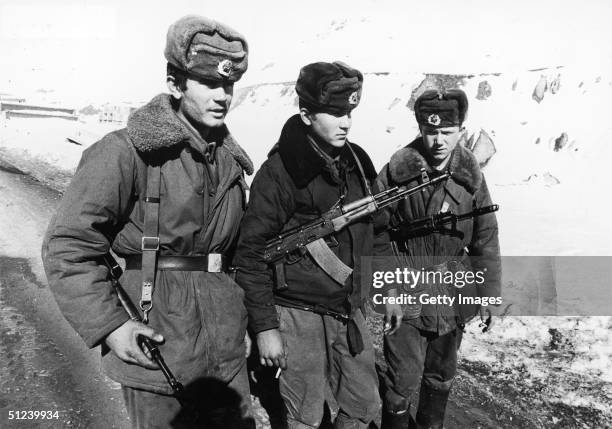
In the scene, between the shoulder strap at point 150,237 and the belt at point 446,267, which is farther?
the belt at point 446,267

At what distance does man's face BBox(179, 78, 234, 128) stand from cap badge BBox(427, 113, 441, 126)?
141 centimetres

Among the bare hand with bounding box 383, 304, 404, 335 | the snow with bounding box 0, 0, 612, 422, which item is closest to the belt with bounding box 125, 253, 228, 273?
the bare hand with bounding box 383, 304, 404, 335

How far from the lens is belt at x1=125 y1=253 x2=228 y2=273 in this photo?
1.98 m

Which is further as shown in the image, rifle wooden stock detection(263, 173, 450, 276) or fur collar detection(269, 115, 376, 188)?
rifle wooden stock detection(263, 173, 450, 276)

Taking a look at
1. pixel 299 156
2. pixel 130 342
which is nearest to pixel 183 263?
pixel 130 342

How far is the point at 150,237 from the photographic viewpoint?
1.90 meters

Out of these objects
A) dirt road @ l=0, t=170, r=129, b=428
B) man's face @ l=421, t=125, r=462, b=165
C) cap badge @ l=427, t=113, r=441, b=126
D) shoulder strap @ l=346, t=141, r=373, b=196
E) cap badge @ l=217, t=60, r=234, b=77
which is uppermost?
cap badge @ l=217, t=60, r=234, b=77

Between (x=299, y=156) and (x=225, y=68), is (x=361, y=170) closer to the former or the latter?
(x=299, y=156)

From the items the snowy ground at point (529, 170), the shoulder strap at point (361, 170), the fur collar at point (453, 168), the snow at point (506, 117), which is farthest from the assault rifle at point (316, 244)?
the snow at point (506, 117)

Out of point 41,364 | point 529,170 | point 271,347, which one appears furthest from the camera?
point 529,170

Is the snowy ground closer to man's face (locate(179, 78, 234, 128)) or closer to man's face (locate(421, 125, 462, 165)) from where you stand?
man's face (locate(421, 125, 462, 165))

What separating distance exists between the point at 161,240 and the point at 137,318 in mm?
349

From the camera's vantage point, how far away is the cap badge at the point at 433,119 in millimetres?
2844

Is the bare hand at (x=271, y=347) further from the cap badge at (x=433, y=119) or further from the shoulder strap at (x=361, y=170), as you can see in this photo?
the cap badge at (x=433, y=119)
